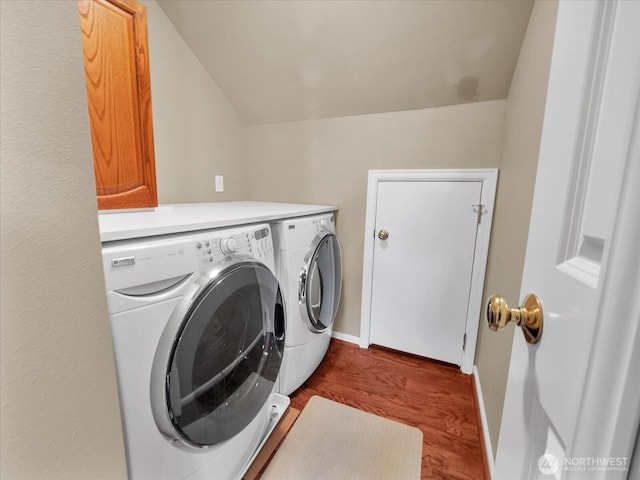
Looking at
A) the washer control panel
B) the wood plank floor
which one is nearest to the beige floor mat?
the wood plank floor

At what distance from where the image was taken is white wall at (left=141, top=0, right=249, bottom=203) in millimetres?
1548

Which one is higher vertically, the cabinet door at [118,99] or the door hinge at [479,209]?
the cabinet door at [118,99]

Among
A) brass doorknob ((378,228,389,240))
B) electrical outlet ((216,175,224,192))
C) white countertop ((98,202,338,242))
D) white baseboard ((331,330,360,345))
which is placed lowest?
white baseboard ((331,330,360,345))

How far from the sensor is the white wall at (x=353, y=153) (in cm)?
158

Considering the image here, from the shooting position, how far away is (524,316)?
1.38 feet

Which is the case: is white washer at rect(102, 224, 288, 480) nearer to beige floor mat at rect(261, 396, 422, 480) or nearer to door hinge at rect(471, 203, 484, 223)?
beige floor mat at rect(261, 396, 422, 480)

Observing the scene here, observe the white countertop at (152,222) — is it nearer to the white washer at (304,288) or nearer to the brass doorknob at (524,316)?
the white washer at (304,288)

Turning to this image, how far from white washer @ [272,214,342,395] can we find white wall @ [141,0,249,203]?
2.79 ft

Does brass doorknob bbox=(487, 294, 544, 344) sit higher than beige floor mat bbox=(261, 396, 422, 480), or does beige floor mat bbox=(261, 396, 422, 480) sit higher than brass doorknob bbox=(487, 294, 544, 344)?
brass doorknob bbox=(487, 294, 544, 344)

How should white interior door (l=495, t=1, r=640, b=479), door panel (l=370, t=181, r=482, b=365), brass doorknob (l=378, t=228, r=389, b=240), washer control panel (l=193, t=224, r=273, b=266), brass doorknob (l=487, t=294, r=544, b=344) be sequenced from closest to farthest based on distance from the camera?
white interior door (l=495, t=1, r=640, b=479) < brass doorknob (l=487, t=294, r=544, b=344) < washer control panel (l=193, t=224, r=273, b=266) < door panel (l=370, t=181, r=482, b=365) < brass doorknob (l=378, t=228, r=389, b=240)

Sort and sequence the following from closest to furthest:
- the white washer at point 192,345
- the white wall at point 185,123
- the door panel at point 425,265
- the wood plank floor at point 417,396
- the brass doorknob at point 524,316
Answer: the brass doorknob at point 524,316
the white washer at point 192,345
the wood plank floor at point 417,396
the white wall at point 185,123
the door panel at point 425,265

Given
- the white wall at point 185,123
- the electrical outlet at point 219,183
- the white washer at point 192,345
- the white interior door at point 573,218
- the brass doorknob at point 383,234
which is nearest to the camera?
the white interior door at point 573,218

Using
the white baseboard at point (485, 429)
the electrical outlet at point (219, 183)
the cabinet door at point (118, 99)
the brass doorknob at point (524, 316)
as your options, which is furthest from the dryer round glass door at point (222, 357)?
the electrical outlet at point (219, 183)

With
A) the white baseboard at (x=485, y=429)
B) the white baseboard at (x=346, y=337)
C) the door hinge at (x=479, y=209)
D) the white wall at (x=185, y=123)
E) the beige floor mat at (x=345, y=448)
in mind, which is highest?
the white wall at (x=185, y=123)
